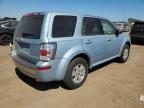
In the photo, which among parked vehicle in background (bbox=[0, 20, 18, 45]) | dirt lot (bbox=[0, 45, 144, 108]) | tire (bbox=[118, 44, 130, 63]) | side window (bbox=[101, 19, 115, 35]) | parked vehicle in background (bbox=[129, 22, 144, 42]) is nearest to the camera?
dirt lot (bbox=[0, 45, 144, 108])

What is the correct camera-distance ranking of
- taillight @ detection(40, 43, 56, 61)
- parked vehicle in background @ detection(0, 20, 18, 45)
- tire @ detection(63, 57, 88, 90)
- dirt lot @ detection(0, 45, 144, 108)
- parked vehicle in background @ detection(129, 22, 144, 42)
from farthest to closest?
1. parked vehicle in background @ detection(129, 22, 144, 42)
2. parked vehicle in background @ detection(0, 20, 18, 45)
3. tire @ detection(63, 57, 88, 90)
4. dirt lot @ detection(0, 45, 144, 108)
5. taillight @ detection(40, 43, 56, 61)

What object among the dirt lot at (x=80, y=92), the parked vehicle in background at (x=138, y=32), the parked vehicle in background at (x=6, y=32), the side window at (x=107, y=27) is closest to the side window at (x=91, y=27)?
the side window at (x=107, y=27)

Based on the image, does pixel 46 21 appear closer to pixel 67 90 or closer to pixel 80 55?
pixel 80 55

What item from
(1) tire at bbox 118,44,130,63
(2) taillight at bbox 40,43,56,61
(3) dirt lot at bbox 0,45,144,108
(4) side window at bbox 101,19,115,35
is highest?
(4) side window at bbox 101,19,115,35

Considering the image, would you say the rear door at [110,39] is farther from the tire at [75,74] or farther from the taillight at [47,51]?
the taillight at [47,51]

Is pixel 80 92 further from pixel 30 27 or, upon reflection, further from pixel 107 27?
pixel 107 27

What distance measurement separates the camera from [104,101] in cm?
422

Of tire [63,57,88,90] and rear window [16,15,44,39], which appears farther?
tire [63,57,88,90]

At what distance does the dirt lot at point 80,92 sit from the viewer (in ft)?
13.4

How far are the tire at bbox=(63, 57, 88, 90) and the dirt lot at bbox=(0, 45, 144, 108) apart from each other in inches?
6.3

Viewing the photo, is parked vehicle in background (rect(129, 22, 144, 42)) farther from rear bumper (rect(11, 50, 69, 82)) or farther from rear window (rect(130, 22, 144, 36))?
rear bumper (rect(11, 50, 69, 82))

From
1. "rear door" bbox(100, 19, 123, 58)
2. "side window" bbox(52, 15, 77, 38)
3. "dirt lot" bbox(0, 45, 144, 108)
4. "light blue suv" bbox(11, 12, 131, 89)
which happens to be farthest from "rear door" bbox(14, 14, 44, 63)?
"rear door" bbox(100, 19, 123, 58)

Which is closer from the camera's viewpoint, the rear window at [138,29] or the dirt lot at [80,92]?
the dirt lot at [80,92]

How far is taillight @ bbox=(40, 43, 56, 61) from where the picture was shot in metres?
3.99
